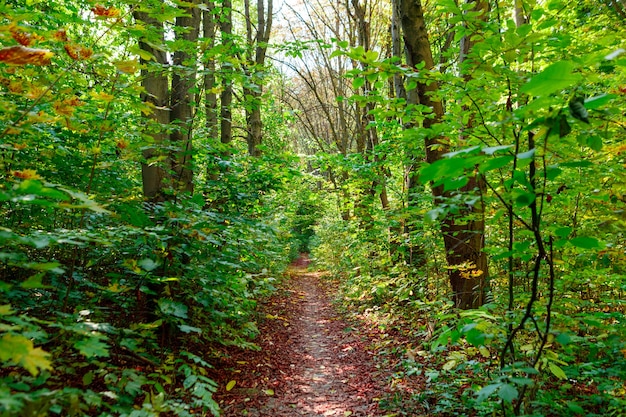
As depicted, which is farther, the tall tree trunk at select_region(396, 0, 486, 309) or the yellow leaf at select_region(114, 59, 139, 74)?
the tall tree trunk at select_region(396, 0, 486, 309)

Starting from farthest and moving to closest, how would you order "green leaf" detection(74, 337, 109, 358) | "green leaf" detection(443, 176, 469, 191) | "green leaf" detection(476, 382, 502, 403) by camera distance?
"green leaf" detection(74, 337, 109, 358) → "green leaf" detection(476, 382, 502, 403) → "green leaf" detection(443, 176, 469, 191)

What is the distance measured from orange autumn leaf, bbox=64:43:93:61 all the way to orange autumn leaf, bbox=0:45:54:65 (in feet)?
1.97

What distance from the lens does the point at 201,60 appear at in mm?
4066

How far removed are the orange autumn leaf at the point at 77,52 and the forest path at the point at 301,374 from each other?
3482 mm

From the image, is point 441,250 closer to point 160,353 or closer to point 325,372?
point 325,372

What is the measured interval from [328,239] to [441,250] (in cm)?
1022

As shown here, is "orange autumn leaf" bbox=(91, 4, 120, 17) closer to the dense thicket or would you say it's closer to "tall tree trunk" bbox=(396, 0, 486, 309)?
the dense thicket

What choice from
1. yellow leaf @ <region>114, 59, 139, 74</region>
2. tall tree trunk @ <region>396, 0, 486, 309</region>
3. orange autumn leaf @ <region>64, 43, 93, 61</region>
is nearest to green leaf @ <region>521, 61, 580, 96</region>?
yellow leaf @ <region>114, 59, 139, 74</region>

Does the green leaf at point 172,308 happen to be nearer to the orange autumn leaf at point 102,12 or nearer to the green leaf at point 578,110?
the orange autumn leaf at point 102,12

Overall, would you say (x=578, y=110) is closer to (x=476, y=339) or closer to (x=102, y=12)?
(x=476, y=339)

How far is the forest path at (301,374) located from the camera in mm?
4148

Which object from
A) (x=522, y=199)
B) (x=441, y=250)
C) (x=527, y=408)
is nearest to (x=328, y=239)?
(x=441, y=250)

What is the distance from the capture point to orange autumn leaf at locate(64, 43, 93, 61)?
2324 mm

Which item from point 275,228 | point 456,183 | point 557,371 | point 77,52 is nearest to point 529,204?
point 456,183
